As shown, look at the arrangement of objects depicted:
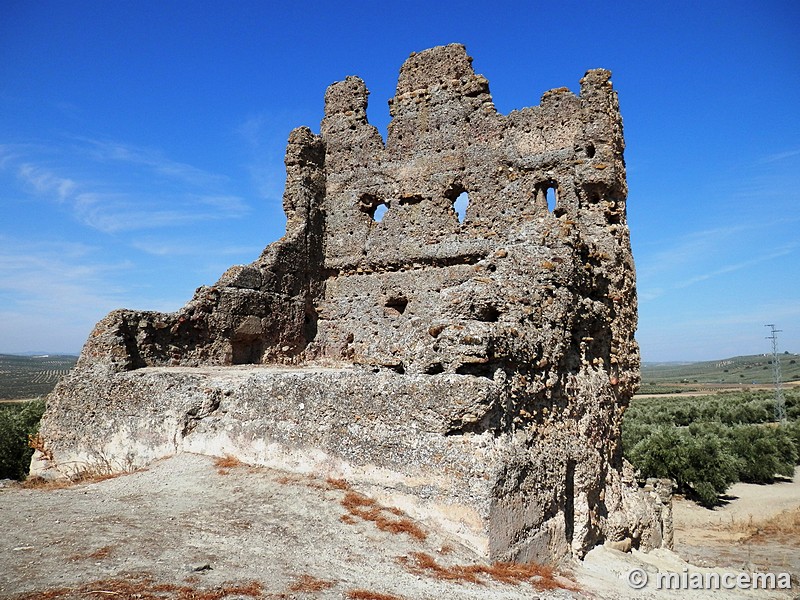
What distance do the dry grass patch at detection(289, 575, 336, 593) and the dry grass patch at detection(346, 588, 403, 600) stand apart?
6.9 inches

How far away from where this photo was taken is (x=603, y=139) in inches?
395

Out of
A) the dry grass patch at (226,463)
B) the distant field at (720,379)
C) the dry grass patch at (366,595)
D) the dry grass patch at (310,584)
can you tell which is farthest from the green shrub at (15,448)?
the distant field at (720,379)

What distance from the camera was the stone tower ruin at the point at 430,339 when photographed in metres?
5.81

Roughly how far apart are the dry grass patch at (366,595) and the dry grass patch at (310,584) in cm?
18

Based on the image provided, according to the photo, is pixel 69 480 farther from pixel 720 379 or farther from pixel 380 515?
pixel 720 379

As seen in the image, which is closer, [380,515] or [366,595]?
[366,595]

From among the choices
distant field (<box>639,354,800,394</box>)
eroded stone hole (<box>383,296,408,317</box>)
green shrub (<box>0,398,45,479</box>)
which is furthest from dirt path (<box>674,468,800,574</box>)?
distant field (<box>639,354,800,394</box>)

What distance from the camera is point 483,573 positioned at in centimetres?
493

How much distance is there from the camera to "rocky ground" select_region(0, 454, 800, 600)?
3.95m

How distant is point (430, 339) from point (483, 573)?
87.8 inches

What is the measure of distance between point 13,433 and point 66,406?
22.8ft

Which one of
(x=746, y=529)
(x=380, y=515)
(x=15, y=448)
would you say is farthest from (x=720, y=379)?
(x=380, y=515)

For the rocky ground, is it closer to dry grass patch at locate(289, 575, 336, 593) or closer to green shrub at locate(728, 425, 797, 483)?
dry grass patch at locate(289, 575, 336, 593)

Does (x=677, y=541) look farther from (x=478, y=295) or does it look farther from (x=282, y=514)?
(x=282, y=514)
